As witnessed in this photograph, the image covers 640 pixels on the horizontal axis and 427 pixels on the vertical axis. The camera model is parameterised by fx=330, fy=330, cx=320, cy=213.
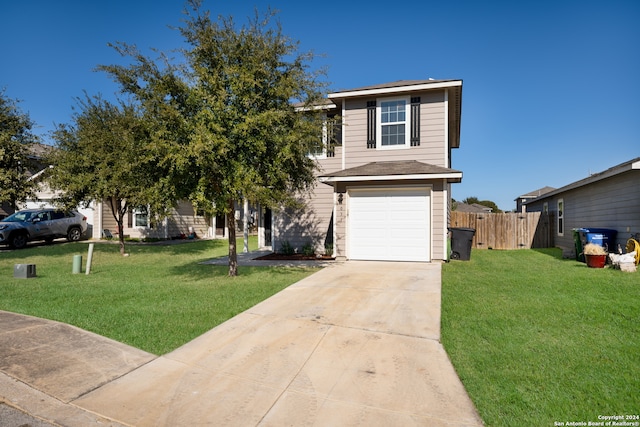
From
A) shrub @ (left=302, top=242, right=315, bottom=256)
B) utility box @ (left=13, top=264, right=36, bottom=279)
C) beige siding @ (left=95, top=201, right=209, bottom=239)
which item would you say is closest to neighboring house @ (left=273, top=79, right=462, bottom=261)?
shrub @ (left=302, top=242, right=315, bottom=256)

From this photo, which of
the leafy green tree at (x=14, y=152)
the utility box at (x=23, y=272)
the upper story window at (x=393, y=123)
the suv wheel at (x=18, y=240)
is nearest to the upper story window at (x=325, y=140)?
the upper story window at (x=393, y=123)

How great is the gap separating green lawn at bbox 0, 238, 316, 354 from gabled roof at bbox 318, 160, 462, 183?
322 cm

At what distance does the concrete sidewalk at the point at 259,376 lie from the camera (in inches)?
107

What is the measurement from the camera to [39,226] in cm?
1631

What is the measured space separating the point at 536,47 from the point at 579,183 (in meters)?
5.74

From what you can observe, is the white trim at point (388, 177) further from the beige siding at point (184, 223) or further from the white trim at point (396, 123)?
the beige siding at point (184, 223)

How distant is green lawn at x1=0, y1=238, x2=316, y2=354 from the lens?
461 cm

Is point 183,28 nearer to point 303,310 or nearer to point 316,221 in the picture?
point 303,310

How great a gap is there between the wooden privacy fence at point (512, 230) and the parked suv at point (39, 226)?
1880 centimetres

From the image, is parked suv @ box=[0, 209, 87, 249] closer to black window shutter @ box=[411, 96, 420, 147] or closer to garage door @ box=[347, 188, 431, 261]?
garage door @ box=[347, 188, 431, 261]

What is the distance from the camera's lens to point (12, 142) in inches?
474

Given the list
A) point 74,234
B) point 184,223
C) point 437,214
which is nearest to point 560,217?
point 437,214

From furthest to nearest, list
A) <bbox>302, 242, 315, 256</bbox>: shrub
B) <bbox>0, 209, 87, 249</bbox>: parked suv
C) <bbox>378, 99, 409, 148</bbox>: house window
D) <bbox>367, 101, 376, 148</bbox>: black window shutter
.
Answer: <bbox>0, 209, 87, 249</bbox>: parked suv → <bbox>302, 242, 315, 256</bbox>: shrub → <bbox>367, 101, 376, 148</bbox>: black window shutter → <bbox>378, 99, 409, 148</bbox>: house window

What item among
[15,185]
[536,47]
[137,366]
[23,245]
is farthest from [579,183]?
[23,245]
